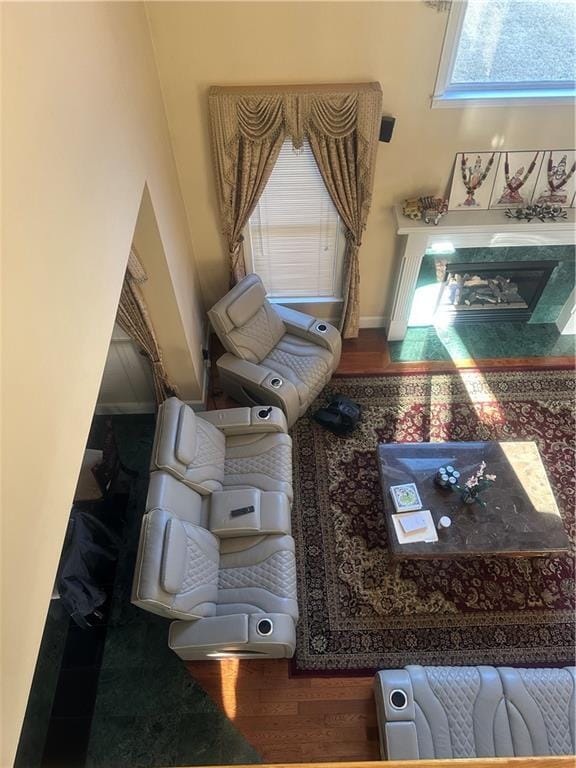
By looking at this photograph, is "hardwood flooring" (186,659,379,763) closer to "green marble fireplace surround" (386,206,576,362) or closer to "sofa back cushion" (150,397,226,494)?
"sofa back cushion" (150,397,226,494)

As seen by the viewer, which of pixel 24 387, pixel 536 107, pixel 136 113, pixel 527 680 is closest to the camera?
pixel 24 387

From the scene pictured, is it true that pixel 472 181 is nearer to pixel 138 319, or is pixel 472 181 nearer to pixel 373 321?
pixel 373 321

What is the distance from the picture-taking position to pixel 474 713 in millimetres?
3016

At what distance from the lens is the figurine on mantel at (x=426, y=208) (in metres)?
4.07

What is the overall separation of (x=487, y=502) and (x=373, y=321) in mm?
2174

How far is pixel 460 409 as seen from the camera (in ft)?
15.4

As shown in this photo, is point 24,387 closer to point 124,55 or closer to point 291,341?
point 124,55

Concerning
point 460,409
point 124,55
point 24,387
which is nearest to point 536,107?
point 460,409

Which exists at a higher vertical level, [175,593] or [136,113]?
[136,113]

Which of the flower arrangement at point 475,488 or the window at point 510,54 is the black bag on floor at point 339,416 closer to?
the flower arrangement at point 475,488

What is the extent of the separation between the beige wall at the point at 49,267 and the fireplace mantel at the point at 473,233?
241 centimetres

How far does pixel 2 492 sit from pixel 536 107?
390 centimetres

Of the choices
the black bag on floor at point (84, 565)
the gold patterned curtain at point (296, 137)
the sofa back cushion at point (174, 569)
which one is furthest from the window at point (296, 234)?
the black bag on floor at point (84, 565)

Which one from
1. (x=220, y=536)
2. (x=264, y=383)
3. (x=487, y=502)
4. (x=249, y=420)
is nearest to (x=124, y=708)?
(x=220, y=536)
